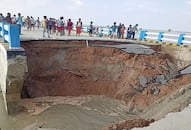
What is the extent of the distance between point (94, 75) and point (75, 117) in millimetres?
3795

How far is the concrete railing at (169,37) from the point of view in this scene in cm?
1575

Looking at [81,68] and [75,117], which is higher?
[81,68]

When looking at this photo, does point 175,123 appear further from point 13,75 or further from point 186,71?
point 186,71

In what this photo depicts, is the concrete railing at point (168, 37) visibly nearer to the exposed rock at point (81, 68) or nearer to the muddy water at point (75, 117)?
the exposed rock at point (81, 68)

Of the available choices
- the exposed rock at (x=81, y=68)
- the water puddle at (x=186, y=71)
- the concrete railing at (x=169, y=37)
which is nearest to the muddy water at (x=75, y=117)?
the exposed rock at (x=81, y=68)

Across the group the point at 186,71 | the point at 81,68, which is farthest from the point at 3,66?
the point at 186,71

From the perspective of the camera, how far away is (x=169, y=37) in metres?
17.0

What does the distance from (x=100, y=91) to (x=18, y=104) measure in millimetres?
4069

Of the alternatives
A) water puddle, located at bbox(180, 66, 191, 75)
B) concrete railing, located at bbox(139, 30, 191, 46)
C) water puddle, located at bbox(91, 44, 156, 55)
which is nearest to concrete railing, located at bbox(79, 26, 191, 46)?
concrete railing, located at bbox(139, 30, 191, 46)

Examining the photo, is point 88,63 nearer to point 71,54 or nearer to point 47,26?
point 71,54

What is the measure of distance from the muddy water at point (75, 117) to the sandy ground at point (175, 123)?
4134 mm

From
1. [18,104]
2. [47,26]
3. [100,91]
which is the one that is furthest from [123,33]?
[18,104]

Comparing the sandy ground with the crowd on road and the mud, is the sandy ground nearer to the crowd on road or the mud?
the mud

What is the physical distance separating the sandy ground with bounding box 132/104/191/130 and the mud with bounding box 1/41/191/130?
5.83 metres
